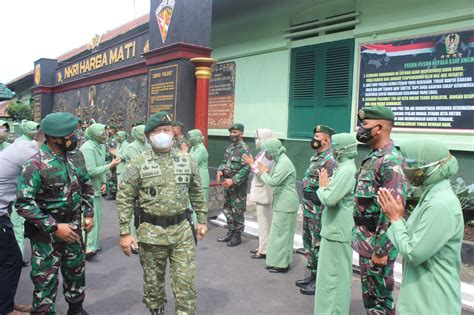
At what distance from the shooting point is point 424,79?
7.00 m

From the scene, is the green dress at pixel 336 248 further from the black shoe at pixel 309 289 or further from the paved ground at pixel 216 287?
the black shoe at pixel 309 289

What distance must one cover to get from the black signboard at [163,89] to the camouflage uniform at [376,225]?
18.2ft

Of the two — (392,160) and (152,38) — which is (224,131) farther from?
(392,160)

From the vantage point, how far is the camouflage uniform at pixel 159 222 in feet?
11.0

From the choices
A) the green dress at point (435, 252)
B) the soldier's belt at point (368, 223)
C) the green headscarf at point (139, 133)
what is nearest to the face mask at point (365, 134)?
the soldier's belt at point (368, 223)

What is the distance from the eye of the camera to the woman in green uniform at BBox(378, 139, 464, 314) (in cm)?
216

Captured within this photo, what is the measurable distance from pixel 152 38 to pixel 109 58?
4.69 meters

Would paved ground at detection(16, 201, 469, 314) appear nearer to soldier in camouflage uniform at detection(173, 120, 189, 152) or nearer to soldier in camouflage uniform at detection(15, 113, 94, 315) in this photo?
soldier in camouflage uniform at detection(15, 113, 94, 315)

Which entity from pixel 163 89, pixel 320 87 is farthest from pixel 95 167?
pixel 320 87

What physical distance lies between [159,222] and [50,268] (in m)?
0.99

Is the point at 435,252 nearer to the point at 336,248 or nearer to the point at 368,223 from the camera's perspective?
the point at 368,223

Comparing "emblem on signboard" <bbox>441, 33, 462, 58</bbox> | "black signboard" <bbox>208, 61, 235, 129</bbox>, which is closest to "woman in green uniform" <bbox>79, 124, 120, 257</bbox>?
"emblem on signboard" <bbox>441, 33, 462, 58</bbox>

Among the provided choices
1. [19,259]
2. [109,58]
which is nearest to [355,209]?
[19,259]

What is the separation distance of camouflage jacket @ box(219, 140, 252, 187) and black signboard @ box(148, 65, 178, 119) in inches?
80.0
